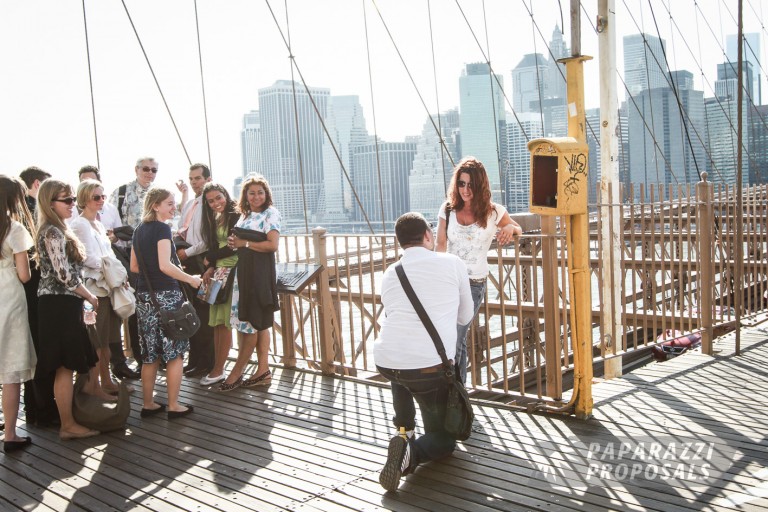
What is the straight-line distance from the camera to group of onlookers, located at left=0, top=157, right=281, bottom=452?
4.09 meters

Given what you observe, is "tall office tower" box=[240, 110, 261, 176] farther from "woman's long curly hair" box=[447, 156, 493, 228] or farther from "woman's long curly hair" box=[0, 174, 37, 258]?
"woman's long curly hair" box=[447, 156, 493, 228]

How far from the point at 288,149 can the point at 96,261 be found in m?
13.4

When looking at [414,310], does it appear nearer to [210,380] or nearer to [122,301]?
[122,301]

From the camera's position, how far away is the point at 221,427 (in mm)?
4496

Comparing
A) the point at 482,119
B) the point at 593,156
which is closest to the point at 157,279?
the point at 482,119

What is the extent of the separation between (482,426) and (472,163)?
1.43 meters

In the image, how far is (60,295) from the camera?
4156mm

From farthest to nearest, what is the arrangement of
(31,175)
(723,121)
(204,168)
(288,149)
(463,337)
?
1. (723,121)
2. (288,149)
3. (204,168)
4. (31,175)
5. (463,337)

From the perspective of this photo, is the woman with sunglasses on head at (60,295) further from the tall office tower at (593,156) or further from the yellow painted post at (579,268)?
the tall office tower at (593,156)

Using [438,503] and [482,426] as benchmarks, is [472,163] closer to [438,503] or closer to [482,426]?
[482,426]

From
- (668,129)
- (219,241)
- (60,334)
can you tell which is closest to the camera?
(60,334)

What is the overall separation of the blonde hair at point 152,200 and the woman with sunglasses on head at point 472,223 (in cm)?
162

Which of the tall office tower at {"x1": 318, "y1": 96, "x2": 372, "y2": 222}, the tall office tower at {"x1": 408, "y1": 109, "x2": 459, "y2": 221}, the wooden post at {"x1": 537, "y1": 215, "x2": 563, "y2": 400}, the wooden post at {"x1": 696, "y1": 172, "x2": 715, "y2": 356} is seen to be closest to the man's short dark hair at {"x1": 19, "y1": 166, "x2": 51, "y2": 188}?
the wooden post at {"x1": 537, "y1": 215, "x2": 563, "y2": 400}

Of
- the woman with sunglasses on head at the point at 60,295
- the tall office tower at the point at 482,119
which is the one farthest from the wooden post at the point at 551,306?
the tall office tower at the point at 482,119
